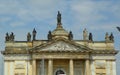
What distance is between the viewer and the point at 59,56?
202 feet

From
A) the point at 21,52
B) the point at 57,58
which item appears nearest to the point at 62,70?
the point at 57,58

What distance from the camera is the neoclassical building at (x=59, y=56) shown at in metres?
61.5

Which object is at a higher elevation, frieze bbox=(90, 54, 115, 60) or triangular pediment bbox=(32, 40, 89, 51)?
triangular pediment bbox=(32, 40, 89, 51)

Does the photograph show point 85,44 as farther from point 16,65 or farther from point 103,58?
point 16,65

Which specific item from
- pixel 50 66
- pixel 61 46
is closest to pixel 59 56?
pixel 61 46

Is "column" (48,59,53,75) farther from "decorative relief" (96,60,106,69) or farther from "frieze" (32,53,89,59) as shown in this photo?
"decorative relief" (96,60,106,69)

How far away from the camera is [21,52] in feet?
206

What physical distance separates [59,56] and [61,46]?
1.44 metres

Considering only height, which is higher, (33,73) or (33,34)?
(33,34)

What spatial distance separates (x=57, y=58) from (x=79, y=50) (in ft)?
10.5

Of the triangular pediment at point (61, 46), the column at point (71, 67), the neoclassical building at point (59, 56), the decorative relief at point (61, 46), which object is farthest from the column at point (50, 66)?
the column at point (71, 67)

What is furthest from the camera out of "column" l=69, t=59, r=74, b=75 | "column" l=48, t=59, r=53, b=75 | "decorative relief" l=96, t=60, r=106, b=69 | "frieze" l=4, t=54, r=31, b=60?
"decorative relief" l=96, t=60, r=106, b=69

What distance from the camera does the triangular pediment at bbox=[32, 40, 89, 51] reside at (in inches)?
2425

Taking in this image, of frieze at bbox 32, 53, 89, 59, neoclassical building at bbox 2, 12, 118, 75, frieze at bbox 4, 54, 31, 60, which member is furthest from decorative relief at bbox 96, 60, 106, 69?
frieze at bbox 4, 54, 31, 60
